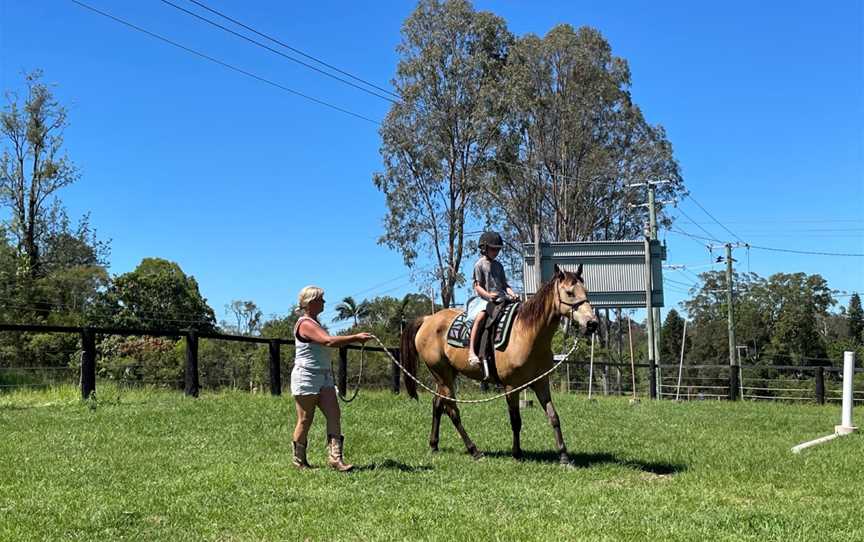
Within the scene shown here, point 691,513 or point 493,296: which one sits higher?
point 493,296

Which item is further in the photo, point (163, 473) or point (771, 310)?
point (771, 310)

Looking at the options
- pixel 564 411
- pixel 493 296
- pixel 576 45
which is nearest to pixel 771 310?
pixel 576 45

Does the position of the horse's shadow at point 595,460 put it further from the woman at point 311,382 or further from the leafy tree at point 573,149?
the leafy tree at point 573,149

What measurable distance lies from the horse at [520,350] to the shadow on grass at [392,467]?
3.18 feet

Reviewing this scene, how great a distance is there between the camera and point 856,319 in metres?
73.9

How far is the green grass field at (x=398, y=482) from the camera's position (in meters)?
4.77

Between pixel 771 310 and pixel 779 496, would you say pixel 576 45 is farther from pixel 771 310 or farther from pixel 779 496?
pixel 771 310

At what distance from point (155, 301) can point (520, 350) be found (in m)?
40.9

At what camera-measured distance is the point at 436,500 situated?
5539 millimetres

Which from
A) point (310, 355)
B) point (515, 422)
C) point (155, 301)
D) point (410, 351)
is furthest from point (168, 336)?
point (155, 301)

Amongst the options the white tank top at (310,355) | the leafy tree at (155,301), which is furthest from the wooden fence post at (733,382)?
the leafy tree at (155,301)

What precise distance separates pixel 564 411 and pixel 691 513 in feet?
28.3

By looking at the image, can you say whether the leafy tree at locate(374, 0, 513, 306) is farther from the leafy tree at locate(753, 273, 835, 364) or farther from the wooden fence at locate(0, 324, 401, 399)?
the leafy tree at locate(753, 273, 835, 364)

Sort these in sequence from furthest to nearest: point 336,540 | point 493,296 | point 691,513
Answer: point 493,296 < point 691,513 < point 336,540
